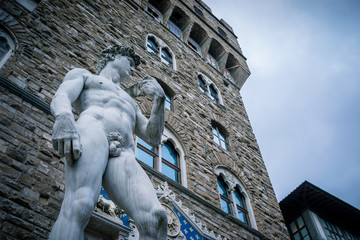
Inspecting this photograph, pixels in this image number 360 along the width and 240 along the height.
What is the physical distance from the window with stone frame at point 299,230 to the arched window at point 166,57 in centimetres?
728

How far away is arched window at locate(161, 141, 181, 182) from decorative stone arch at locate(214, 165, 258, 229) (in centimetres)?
115

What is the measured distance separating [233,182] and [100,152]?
241 inches

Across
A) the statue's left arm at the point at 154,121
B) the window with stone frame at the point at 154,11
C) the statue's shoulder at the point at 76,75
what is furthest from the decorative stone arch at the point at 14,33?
the window with stone frame at the point at 154,11

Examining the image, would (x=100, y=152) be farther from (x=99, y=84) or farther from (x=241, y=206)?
(x=241, y=206)

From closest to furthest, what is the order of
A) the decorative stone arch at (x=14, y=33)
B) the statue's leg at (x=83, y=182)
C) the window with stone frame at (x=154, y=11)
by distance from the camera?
the statue's leg at (x=83, y=182)
the decorative stone arch at (x=14, y=33)
the window with stone frame at (x=154, y=11)

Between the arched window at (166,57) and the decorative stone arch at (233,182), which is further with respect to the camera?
the arched window at (166,57)

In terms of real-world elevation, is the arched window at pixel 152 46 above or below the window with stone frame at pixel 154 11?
below

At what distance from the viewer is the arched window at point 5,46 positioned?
5.47 m

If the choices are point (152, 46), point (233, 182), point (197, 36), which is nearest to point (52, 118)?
point (233, 182)

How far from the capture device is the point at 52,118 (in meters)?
4.98

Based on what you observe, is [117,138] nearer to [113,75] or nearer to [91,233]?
[113,75]

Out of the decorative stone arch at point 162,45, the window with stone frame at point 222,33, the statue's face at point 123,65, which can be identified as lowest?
the statue's face at point 123,65

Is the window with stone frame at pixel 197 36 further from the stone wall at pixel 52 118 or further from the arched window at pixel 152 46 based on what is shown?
the arched window at pixel 152 46

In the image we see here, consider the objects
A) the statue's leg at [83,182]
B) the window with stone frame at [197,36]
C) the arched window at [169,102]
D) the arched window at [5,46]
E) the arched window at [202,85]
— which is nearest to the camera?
the statue's leg at [83,182]
